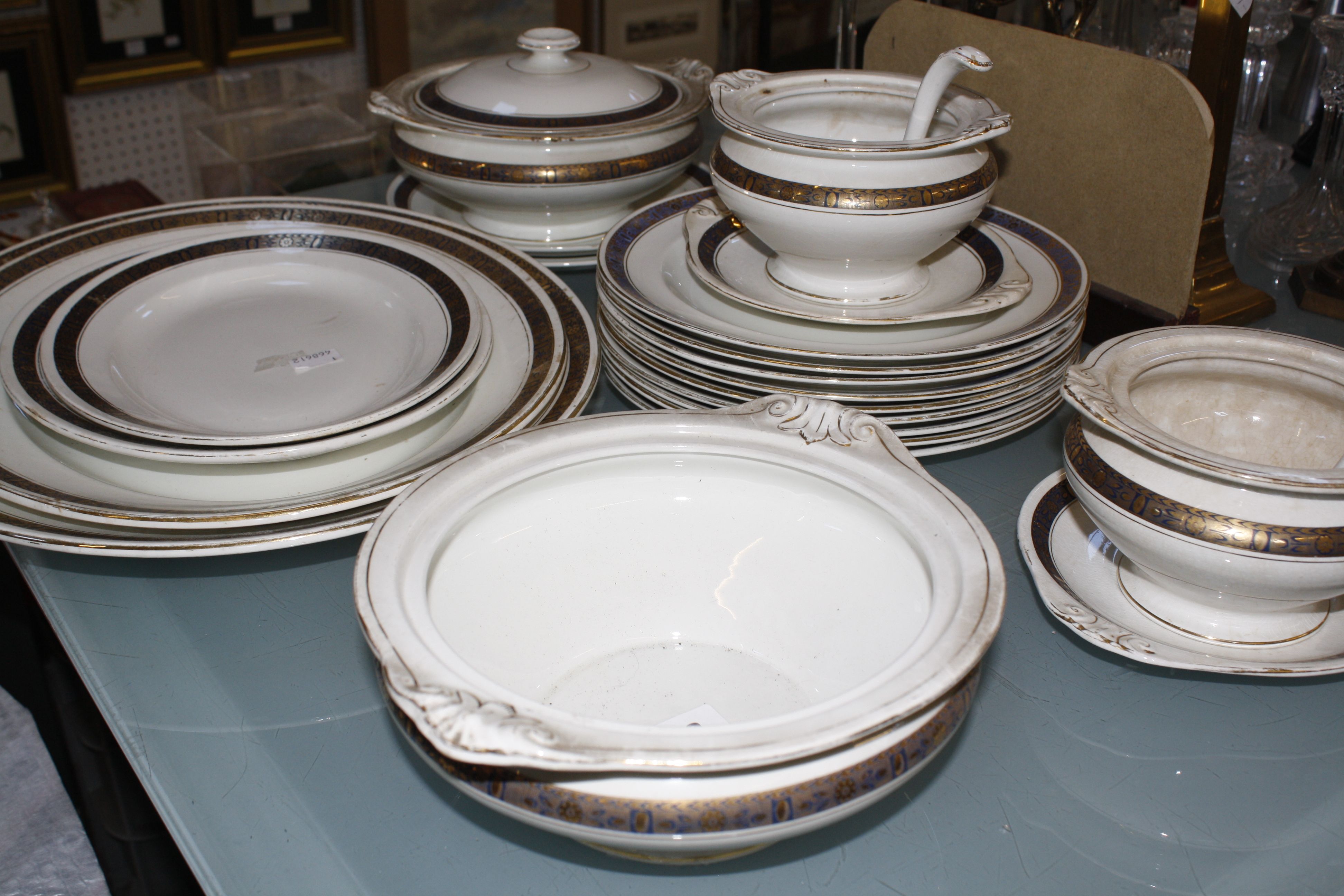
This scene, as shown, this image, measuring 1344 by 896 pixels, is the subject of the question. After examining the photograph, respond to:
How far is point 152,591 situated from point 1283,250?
1.02 meters

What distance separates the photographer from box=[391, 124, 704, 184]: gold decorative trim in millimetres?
931

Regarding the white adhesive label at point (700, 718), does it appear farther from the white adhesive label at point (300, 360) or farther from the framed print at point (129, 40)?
the framed print at point (129, 40)

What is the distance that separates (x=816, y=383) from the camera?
682mm

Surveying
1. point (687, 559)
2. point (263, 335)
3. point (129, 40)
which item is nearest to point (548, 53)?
point (263, 335)

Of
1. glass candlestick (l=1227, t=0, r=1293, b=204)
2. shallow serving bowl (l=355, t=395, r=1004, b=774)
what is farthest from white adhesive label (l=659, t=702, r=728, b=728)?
glass candlestick (l=1227, t=0, r=1293, b=204)

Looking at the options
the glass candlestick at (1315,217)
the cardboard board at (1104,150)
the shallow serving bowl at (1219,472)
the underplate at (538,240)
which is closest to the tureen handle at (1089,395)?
the shallow serving bowl at (1219,472)

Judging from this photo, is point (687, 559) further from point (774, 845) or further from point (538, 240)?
point (538, 240)

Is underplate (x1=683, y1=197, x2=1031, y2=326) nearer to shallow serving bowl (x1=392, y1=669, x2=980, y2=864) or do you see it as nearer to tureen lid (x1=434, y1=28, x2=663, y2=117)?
tureen lid (x1=434, y1=28, x2=663, y2=117)

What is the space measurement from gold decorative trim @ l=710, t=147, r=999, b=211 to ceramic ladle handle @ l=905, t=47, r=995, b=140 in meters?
0.05

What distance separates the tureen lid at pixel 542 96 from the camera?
0.95 meters

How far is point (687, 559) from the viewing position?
0.61 metres

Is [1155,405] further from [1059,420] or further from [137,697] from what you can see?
[137,697]

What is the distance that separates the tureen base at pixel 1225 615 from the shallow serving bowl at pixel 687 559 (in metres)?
0.17

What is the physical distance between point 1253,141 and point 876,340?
0.74 metres
